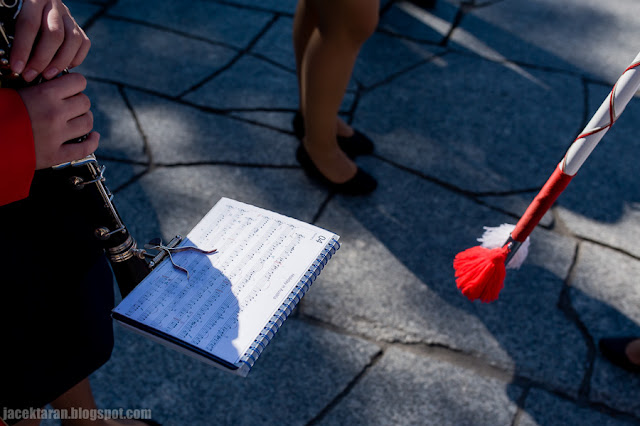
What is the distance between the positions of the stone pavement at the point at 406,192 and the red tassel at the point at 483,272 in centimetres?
36

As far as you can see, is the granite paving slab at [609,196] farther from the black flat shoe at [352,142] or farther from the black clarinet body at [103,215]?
the black clarinet body at [103,215]

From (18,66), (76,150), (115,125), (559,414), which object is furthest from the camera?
(115,125)

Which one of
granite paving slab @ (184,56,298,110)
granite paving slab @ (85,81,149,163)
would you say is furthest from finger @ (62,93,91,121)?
granite paving slab @ (184,56,298,110)

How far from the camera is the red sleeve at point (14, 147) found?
64 centimetres

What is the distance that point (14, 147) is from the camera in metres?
0.65

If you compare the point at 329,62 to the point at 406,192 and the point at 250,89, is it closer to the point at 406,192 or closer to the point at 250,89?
the point at 406,192

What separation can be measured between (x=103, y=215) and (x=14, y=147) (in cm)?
22

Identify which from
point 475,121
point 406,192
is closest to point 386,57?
point 475,121

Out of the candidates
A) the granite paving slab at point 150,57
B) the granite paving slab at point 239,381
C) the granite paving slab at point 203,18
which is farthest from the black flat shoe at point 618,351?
the granite paving slab at point 203,18

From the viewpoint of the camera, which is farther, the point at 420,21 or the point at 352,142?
the point at 420,21

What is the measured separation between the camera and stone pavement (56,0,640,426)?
1.36 meters

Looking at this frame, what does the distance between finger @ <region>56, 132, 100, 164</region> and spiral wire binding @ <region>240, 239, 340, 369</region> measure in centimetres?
36

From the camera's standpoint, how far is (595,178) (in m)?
1.96

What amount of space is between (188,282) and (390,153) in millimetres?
1322
